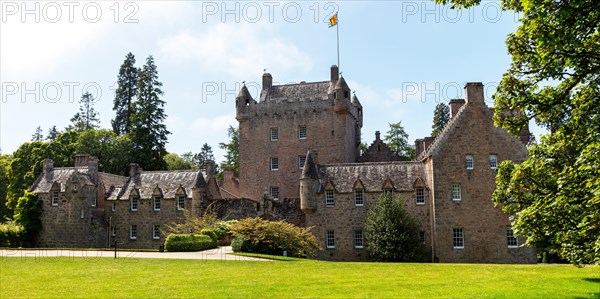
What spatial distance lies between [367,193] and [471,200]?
24.1 ft

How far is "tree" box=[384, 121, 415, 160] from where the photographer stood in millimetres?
65062

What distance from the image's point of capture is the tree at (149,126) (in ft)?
203

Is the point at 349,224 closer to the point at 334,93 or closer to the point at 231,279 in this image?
the point at 334,93

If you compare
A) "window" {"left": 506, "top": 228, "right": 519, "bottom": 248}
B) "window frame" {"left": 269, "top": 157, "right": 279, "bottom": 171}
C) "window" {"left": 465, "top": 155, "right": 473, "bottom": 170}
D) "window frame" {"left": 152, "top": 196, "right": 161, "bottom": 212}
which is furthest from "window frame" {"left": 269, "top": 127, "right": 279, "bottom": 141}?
"window" {"left": 506, "top": 228, "right": 519, "bottom": 248}

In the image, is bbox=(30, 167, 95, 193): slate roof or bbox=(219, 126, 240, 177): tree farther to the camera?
bbox=(219, 126, 240, 177): tree

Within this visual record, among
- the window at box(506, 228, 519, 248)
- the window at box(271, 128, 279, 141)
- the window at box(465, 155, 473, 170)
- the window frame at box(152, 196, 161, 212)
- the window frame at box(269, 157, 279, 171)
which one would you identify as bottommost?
the window at box(506, 228, 519, 248)

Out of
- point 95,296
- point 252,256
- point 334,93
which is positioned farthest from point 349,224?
point 95,296

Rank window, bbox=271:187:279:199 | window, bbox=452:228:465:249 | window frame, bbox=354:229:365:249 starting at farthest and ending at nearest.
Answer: window, bbox=271:187:279:199 → window frame, bbox=354:229:365:249 → window, bbox=452:228:465:249

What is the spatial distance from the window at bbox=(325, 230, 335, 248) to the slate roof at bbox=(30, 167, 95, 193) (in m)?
21.2

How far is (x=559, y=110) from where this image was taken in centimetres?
1305

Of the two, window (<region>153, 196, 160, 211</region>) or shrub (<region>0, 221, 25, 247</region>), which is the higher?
window (<region>153, 196, 160, 211</region>)

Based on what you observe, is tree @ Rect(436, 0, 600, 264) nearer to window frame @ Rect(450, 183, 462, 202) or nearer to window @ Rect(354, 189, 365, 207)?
window frame @ Rect(450, 183, 462, 202)

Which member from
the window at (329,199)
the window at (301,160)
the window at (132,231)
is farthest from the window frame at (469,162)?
the window at (132,231)

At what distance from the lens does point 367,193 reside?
128 feet
